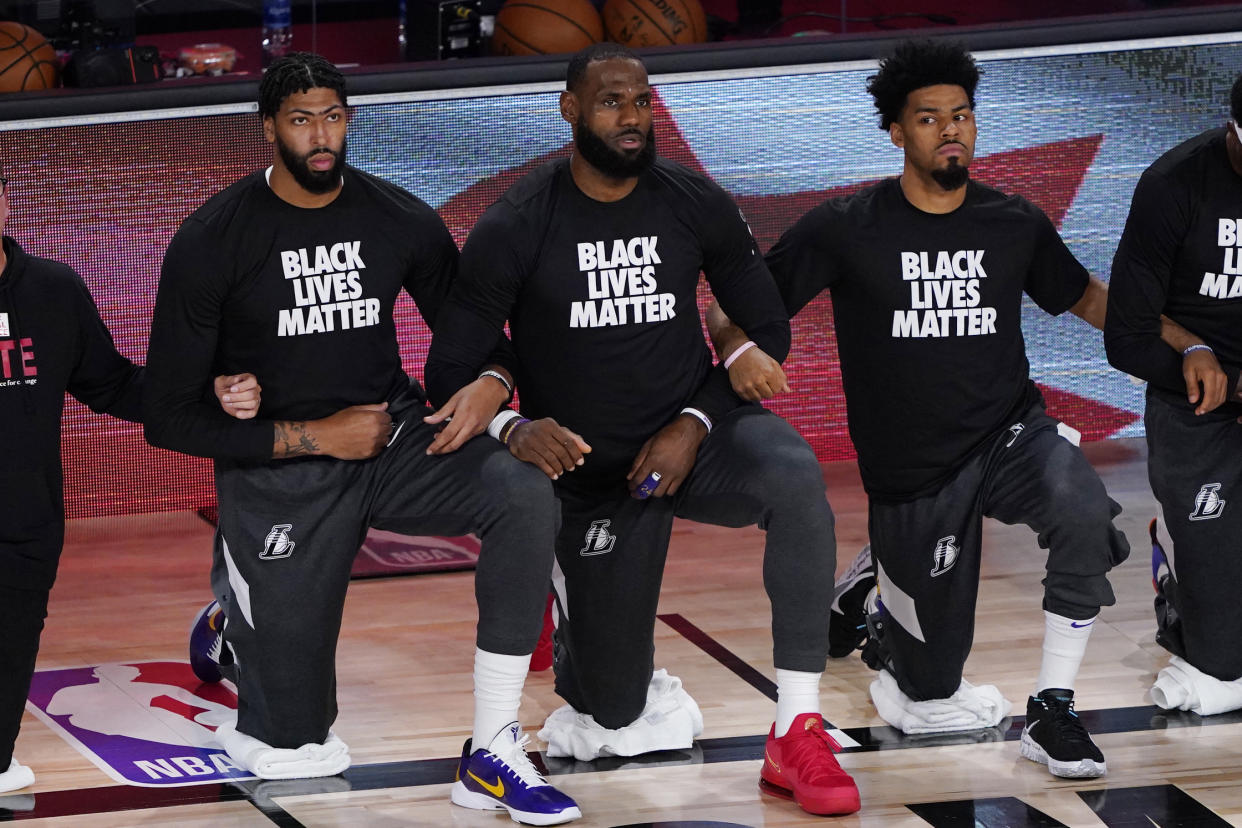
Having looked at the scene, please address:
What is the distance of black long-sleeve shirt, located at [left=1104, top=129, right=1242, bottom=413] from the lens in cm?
435

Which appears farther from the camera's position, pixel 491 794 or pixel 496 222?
pixel 496 222

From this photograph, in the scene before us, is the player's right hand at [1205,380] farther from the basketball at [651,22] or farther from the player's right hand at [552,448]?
the basketball at [651,22]

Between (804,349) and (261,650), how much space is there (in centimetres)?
330

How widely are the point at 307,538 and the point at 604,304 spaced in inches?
33.0

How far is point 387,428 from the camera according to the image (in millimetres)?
4059

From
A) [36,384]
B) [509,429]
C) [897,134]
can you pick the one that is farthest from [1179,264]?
[36,384]

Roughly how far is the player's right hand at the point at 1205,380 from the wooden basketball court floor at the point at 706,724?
0.76 m

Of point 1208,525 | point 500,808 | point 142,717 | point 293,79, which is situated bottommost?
point 142,717

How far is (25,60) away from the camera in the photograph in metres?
6.42

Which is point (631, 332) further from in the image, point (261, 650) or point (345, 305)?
point (261, 650)

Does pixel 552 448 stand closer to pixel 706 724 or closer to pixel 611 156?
pixel 611 156

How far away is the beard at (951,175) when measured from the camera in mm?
4238

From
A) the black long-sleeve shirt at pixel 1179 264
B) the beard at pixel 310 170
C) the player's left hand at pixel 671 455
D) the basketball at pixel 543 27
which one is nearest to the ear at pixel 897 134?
the black long-sleeve shirt at pixel 1179 264

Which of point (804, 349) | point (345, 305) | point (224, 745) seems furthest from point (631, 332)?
point (804, 349)
